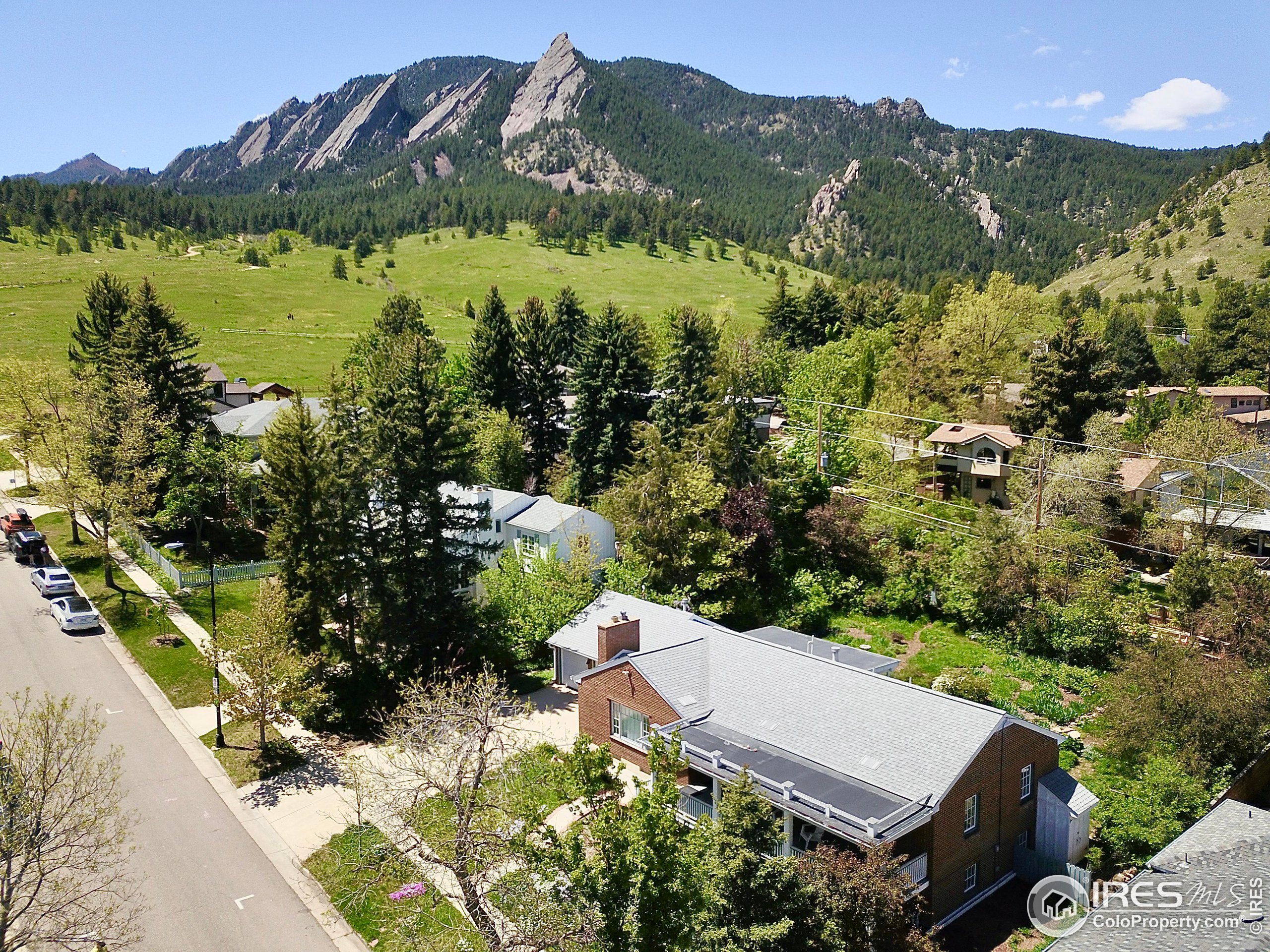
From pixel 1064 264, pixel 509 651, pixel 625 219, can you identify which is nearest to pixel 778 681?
pixel 509 651

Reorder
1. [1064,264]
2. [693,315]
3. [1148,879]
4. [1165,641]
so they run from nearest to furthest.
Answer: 1. [1148,879]
2. [1165,641]
3. [693,315]
4. [1064,264]

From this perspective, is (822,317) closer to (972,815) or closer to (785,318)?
(785,318)

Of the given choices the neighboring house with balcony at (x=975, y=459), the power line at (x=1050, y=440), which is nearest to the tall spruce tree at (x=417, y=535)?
the power line at (x=1050, y=440)

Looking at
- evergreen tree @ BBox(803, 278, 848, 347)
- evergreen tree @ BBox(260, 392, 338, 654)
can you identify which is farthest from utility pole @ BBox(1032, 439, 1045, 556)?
evergreen tree @ BBox(803, 278, 848, 347)

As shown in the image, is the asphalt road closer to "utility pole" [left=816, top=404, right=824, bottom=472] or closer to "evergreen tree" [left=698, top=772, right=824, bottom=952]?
"evergreen tree" [left=698, top=772, right=824, bottom=952]

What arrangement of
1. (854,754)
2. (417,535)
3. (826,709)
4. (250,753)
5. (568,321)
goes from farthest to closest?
1. (568,321)
2. (417,535)
3. (250,753)
4. (826,709)
5. (854,754)

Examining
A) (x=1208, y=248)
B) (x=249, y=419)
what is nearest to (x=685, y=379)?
(x=249, y=419)

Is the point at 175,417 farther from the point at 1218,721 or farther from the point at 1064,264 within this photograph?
the point at 1064,264
